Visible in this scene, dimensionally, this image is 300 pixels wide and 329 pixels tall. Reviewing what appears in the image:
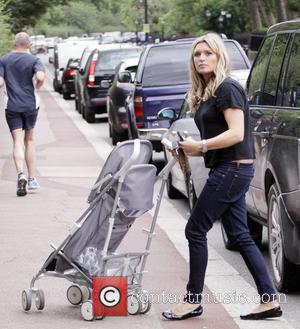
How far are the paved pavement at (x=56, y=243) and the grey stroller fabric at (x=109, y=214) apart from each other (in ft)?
1.21

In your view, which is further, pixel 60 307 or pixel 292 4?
pixel 292 4

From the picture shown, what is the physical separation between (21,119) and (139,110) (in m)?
3.39

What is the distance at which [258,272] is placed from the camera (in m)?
7.07

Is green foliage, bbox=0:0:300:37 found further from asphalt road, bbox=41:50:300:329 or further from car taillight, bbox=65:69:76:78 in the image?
asphalt road, bbox=41:50:300:329

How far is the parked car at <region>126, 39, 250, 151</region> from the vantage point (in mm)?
16609

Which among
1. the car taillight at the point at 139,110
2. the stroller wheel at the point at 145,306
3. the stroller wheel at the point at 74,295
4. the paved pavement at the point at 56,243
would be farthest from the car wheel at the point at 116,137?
the stroller wheel at the point at 145,306

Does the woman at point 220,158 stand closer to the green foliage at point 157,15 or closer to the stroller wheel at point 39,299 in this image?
the stroller wheel at point 39,299

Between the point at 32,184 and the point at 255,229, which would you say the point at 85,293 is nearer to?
the point at 255,229

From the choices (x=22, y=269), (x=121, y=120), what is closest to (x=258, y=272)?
(x=22, y=269)

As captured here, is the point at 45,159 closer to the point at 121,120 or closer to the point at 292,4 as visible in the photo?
the point at 121,120

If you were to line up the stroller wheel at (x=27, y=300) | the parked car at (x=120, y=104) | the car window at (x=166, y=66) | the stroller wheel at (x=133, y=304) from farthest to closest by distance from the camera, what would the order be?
1. the parked car at (x=120, y=104)
2. the car window at (x=166, y=66)
3. the stroller wheel at (x=27, y=300)
4. the stroller wheel at (x=133, y=304)

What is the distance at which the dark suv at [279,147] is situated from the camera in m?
7.59

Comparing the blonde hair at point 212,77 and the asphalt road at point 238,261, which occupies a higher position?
the blonde hair at point 212,77

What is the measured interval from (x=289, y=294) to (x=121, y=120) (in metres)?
13.1
